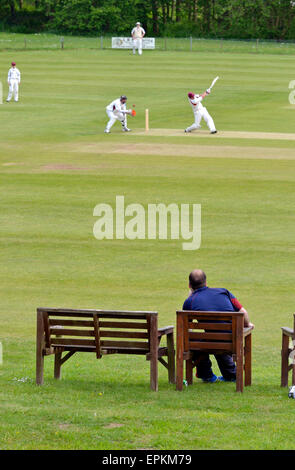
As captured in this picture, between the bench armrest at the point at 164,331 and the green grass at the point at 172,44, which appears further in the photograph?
the green grass at the point at 172,44

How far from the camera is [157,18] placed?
10281 cm

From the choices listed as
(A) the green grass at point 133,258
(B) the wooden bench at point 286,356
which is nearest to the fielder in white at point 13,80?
(A) the green grass at point 133,258

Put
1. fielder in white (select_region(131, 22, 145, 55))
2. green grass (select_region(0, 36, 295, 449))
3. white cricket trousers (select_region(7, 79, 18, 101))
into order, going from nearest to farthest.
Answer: green grass (select_region(0, 36, 295, 449)) < white cricket trousers (select_region(7, 79, 18, 101)) < fielder in white (select_region(131, 22, 145, 55))

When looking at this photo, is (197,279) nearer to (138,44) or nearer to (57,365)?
(57,365)

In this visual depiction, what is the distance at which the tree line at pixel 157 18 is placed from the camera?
308 feet

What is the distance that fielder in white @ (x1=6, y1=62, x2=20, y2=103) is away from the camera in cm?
4672

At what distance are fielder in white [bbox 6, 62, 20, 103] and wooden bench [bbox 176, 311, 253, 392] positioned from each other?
37839 mm

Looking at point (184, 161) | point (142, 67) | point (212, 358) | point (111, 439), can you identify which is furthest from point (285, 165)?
point (142, 67)

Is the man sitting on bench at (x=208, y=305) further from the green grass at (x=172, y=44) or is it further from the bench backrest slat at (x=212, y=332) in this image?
the green grass at (x=172, y=44)

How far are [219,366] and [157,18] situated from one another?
3771 inches

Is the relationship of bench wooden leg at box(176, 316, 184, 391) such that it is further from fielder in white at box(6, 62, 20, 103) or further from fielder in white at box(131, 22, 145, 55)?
fielder in white at box(131, 22, 145, 55)

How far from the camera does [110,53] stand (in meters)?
73.7

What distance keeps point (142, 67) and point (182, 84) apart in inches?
380

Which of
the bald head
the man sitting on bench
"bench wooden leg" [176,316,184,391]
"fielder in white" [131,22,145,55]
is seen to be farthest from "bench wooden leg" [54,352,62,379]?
"fielder in white" [131,22,145,55]
